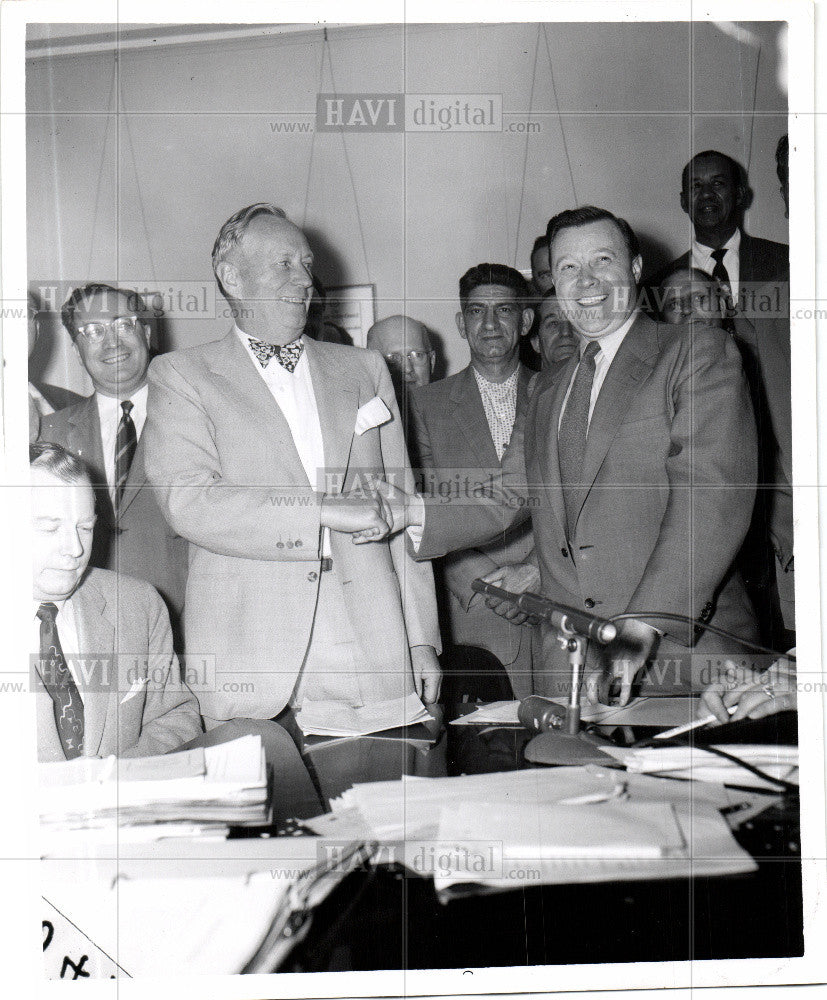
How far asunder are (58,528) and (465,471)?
80 centimetres

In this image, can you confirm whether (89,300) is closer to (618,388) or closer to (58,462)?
(58,462)

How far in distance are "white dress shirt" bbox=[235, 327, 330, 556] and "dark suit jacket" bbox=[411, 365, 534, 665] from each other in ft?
0.64

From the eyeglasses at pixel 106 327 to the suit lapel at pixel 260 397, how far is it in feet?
0.55

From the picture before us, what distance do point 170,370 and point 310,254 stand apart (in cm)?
35

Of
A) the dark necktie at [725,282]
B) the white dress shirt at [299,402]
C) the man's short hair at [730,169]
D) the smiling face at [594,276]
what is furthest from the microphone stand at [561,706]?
the man's short hair at [730,169]

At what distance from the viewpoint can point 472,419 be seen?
190 cm

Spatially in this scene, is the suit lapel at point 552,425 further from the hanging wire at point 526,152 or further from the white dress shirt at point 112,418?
the white dress shirt at point 112,418

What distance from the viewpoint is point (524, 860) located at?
175 centimetres

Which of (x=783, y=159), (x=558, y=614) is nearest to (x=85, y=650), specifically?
(x=558, y=614)

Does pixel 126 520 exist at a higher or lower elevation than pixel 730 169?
lower

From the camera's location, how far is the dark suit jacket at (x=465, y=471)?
188 centimetres

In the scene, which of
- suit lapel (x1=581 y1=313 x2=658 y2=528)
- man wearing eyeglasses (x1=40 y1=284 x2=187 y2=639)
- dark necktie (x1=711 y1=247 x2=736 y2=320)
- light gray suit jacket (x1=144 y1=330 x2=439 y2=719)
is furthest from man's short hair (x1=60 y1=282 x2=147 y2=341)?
dark necktie (x1=711 y1=247 x2=736 y2=320)

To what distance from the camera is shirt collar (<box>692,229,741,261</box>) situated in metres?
1.89

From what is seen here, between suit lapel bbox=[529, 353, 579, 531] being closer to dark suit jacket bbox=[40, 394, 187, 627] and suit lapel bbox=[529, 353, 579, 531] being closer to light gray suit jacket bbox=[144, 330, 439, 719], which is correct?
light gray suit jacket bbox=[144, 330, 439, 719]
